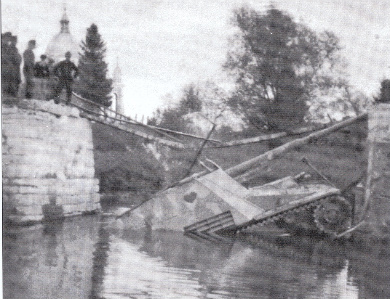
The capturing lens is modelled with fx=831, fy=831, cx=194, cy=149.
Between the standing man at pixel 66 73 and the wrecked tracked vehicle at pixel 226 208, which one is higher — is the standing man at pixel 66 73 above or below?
above

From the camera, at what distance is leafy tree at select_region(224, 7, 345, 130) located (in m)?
4.72

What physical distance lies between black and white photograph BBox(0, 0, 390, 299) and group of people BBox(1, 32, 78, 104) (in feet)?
0.04

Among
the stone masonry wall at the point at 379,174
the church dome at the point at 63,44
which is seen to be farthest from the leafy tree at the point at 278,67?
the church dome at the point at 63,44

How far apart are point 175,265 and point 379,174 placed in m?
1.44

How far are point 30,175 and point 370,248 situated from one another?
2503mm

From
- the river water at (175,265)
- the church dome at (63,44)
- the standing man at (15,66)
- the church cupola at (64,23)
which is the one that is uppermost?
the church cupola at (64,23)

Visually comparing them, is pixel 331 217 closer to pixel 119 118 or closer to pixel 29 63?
pixel 119 118

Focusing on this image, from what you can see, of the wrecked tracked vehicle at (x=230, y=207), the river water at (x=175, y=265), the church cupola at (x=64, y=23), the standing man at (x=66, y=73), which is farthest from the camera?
the wrecked tracked vehicle at (x=230, y=207)

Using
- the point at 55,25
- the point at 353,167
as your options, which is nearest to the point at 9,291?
the point at 55,25

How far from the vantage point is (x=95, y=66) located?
4.93 metres

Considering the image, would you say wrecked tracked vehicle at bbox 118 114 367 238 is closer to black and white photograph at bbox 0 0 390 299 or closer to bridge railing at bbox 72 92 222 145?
black and white photograph at bbox 0 0 390 299

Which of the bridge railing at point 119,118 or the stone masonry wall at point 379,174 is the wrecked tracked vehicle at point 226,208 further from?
the bridge railing at point 119,118

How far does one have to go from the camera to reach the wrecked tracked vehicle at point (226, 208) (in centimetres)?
599

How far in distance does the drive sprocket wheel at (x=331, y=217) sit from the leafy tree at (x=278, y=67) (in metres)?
1.41
